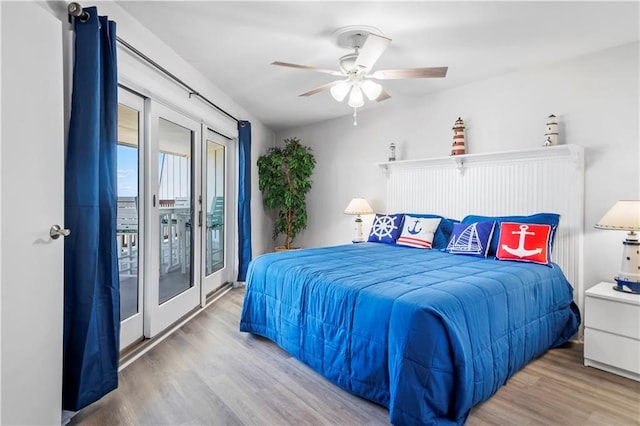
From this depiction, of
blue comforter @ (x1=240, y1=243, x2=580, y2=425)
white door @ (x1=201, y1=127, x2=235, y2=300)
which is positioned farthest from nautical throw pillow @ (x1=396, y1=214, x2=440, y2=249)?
white door @ (x1=201, y1=127, x2=235, y2=300)

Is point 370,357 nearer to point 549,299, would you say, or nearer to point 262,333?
point 262,333

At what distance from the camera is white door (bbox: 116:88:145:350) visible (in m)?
2.55

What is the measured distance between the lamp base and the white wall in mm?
390

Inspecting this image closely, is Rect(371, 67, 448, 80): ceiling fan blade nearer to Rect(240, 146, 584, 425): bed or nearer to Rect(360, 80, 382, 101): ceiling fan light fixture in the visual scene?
Rect(360, 80, 382, 101): ceiling fan light fixture

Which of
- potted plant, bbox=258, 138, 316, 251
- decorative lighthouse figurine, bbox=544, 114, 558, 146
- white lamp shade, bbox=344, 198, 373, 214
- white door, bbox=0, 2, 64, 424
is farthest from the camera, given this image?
potted plant, bbox=258, 138, 316, 251

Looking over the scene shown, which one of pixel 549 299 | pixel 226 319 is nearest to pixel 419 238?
pixel 549 299

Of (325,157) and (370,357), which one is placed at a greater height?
(325,157)

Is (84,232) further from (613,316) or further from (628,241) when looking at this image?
(628,241)

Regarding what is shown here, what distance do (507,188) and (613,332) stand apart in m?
1.45

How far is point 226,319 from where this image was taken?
10.6 feet

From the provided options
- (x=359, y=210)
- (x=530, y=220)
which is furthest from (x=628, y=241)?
(x=359, y=210)

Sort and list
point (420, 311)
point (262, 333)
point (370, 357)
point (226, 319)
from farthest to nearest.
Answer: point (226, 319) → point (262, 333) → point (370, 357) → point (420, 311)

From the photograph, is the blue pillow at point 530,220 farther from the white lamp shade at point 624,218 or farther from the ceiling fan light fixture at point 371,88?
the ceiling fan light fixture at point 371,88

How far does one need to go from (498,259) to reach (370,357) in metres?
1.58
